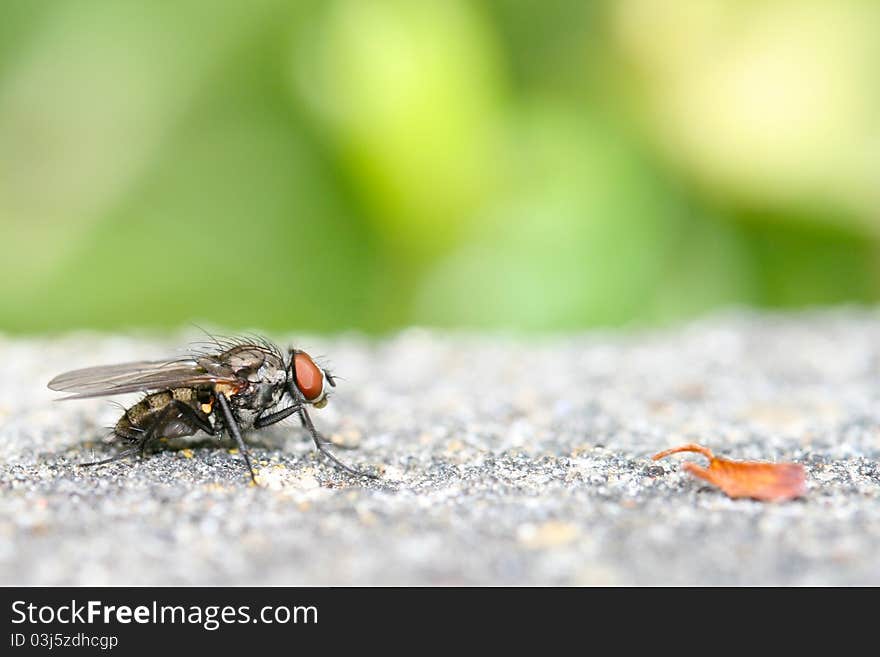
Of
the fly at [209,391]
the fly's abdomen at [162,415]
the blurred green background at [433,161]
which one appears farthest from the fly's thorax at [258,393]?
the blurred green background at [433,161]

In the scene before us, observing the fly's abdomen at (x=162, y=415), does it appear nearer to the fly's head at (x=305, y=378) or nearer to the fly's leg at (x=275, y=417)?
the fly's leg at (x=275, y=417)

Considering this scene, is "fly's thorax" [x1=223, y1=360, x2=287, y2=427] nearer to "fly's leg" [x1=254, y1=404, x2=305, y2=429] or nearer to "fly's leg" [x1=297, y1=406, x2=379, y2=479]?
"fly's leg" [x1=254, y1=404, x2=305, y2=429]

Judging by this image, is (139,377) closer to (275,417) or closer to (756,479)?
(275,417)

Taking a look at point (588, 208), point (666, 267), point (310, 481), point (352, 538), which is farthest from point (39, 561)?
point (666, 267)

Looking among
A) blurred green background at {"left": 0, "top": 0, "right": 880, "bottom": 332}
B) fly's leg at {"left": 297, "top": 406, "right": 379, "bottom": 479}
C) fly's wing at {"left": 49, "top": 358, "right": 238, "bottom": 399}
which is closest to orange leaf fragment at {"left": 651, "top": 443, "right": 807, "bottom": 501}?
fly's leg at {"left": 297, "top": 406, "right": 379, "bottom": 479}

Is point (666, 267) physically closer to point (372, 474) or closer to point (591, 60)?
point (591, 60)

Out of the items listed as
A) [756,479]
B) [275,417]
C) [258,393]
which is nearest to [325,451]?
[275,417]
